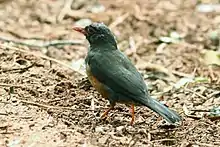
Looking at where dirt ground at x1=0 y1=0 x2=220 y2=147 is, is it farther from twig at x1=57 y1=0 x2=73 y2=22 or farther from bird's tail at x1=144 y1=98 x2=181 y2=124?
bird's tail at x1=144 y1=98 x2=181 y2=124

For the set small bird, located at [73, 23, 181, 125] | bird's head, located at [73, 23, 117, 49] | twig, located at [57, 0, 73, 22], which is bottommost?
small bird, located at [73, 23, 181, 125]

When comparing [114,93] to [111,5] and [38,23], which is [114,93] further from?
[111,5]

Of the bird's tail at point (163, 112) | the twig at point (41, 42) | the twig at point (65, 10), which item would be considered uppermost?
the twig at point (65, 10)

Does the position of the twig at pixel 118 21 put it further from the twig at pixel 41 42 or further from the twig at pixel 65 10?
the twig at pixel 65 10

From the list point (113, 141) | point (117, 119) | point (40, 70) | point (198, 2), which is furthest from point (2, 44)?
point (198, 2)

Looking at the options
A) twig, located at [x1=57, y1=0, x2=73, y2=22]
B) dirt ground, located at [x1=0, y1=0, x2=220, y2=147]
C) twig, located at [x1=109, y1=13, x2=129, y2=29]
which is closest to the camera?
dirt ground, located at [x1=0, y1=0, x2=220, y2=147]

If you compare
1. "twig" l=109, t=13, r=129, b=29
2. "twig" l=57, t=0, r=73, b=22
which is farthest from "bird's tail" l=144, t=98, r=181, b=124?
"twig" l=57, t=0, r=73, b=22

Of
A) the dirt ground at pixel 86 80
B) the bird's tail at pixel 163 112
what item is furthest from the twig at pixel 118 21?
the bird's tail at pixel 163 112
